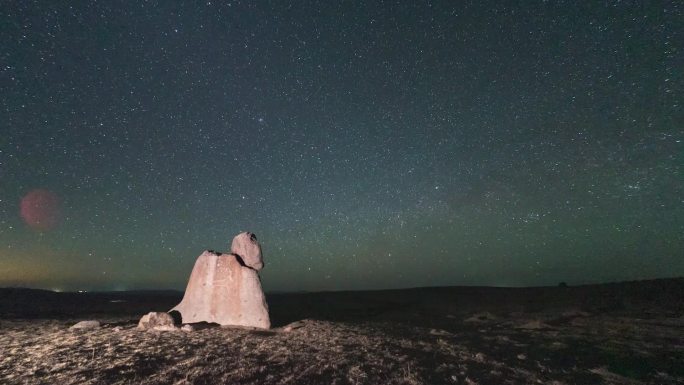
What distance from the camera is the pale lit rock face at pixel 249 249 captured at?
16.8m

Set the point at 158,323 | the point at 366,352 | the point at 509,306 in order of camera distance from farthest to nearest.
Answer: the point at 509,306 < the point at 158,323 < the point at 366,352

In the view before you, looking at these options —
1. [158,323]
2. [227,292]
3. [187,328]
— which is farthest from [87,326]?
[227,292]

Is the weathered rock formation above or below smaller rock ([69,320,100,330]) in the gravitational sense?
above

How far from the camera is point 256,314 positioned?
50.9ft

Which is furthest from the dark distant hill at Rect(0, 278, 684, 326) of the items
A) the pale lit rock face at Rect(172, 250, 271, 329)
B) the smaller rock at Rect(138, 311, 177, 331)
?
the smaller rock at Rect(138, 311, 177, 331)

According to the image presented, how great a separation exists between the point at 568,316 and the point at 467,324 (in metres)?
6.07

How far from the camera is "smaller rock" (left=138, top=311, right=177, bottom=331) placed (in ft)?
46.5

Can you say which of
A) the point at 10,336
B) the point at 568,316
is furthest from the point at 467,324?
the point at 10,336

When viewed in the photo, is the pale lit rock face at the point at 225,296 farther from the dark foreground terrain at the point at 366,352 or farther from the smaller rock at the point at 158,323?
the smaller rock at the point at 158,323

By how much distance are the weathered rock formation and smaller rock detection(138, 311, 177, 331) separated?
1523mm

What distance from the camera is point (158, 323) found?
14328 mm

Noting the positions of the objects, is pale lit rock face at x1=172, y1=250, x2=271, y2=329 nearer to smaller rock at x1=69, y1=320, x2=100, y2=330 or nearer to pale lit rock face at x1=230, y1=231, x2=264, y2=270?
pale lit rock face at x1=230, y1=231, x2=264, y2=270

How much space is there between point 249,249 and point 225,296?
2.45 metres

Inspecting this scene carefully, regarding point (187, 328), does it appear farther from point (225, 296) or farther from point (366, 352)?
point (366, 352)
